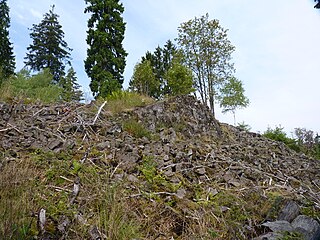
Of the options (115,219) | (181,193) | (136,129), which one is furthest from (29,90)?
(115,219)

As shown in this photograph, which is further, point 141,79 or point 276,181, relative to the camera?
point 141,79

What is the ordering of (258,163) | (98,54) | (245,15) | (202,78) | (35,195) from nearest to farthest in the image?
(35,195) → (258,163) → (245,15) → (98,54) → (202,78)

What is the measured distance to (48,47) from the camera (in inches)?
885

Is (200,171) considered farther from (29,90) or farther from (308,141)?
(308,141)

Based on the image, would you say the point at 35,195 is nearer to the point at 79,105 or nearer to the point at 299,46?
the point at 79,105

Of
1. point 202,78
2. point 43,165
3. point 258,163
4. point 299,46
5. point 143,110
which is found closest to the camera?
point 43,165

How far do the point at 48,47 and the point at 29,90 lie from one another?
16612 mm

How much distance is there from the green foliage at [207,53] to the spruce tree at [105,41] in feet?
10.9

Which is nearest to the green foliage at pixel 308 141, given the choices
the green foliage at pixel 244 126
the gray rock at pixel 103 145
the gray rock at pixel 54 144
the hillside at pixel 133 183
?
the green foliage at pixel 244 126

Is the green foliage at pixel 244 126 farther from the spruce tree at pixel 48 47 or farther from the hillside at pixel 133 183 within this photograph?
the spruce tree at pixel 48 47

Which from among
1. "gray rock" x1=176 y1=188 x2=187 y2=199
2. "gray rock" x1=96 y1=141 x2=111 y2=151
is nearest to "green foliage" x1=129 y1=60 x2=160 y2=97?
"gray rock" x1=96 y1=141 x2=111 y2=151

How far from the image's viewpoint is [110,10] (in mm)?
14891

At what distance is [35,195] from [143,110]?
288cm

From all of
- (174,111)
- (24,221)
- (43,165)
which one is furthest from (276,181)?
(24,221)
